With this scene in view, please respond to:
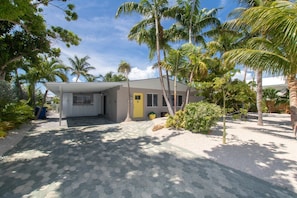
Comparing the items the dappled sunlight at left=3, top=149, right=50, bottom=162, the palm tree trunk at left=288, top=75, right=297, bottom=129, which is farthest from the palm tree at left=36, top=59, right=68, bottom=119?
the palm tree trunk at left=288, top=75, right=297, bottom=129

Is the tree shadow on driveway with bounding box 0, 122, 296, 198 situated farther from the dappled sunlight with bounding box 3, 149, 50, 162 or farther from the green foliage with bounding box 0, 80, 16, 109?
the green foliage with bounding box 0, 80, 16, 109

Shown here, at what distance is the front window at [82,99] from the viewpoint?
1577cm

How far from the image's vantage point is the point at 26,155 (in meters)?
4.82

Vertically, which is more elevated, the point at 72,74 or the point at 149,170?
the point at 72,74

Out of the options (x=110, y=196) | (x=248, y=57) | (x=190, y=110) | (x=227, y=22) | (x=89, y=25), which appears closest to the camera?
(x=110, y=196)

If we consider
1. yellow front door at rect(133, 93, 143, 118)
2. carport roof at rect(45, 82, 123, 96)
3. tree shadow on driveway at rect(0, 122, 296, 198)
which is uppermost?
carport roof at rect(45, 82, 123, 96)

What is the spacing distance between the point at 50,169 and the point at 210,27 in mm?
12840

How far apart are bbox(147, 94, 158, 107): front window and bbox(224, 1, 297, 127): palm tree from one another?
877cm

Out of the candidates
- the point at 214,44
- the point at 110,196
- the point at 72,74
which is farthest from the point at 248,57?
the point at 72,74

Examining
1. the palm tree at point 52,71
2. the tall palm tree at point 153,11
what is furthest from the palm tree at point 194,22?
the palm tree at point 52,71

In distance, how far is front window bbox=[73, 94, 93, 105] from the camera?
51.7 feet

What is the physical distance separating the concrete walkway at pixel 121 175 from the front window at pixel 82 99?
424 inches

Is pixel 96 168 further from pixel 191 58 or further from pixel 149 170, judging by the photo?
pixel 191 58

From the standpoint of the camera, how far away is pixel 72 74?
83.5ft
